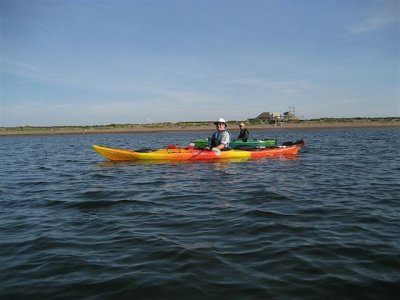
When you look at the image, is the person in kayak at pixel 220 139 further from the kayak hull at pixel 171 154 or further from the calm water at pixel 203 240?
the calm water at pixel 203 240

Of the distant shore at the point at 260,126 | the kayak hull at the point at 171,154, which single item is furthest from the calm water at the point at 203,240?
the distant shore at the point at 260,126

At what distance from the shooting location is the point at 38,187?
1059cm

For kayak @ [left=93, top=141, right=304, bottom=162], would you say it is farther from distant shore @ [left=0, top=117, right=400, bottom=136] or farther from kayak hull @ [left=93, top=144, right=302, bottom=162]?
distant shore @ [left=0, top=117, right=400, bottom=136]

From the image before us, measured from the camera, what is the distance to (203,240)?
5457mm

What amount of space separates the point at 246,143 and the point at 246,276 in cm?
1586

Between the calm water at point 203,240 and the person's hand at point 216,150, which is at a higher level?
the person's hand at point 216,150

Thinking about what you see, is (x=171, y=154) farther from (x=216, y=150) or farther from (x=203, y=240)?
(x=203, y=240)

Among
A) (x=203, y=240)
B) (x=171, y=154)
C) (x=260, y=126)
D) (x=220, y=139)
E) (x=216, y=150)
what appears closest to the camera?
(x=203, y=240)

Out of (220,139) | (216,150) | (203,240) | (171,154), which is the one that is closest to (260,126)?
(220,139)

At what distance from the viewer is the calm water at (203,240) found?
4.04 metres

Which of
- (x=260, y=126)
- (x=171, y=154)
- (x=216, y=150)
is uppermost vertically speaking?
(x=216, y=150)

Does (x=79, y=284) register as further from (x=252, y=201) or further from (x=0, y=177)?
(x=0, y=177)

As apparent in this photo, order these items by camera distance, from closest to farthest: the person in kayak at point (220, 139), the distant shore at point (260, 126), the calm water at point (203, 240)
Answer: the calm water at point (203, 240), the person in kayak at point (220, 139), the distant shore at point (260, 126)

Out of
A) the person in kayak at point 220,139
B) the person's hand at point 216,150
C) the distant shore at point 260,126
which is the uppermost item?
the person in kayak at point 220,139
